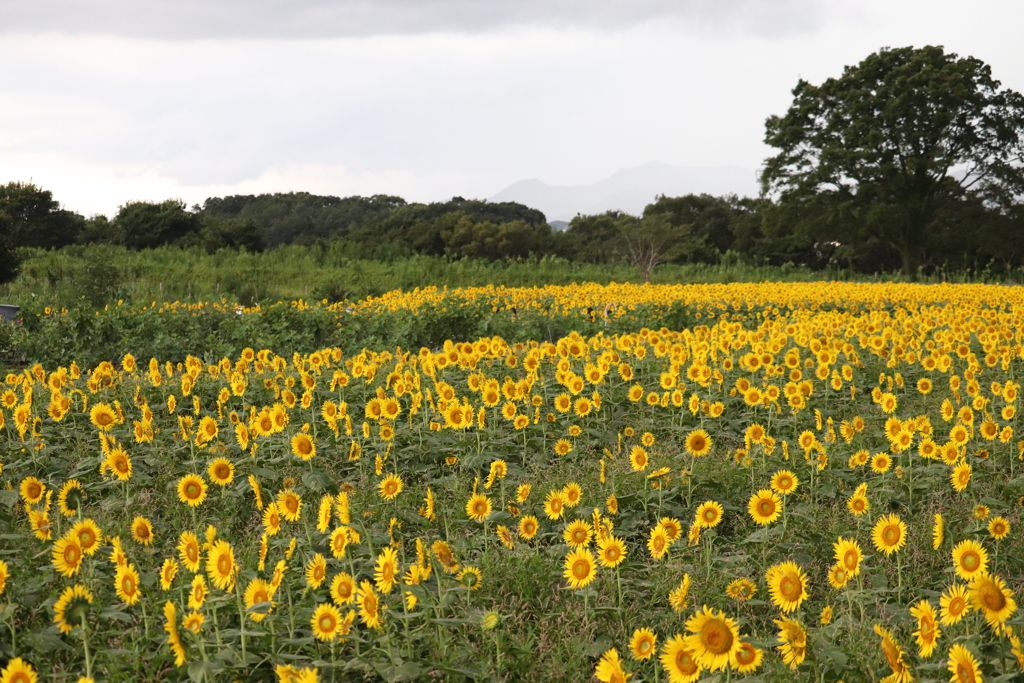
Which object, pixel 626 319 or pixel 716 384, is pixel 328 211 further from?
pixel 716 384

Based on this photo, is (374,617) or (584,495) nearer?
(374,617)

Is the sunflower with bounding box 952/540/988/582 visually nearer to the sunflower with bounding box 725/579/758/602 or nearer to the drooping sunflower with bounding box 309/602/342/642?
the sunflower with bounding box 725/579/758/602

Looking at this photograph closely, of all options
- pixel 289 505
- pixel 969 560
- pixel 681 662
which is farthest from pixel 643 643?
pixel 289 505

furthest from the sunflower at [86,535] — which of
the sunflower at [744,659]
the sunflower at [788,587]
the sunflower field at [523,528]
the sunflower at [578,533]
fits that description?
the sunflower at [788,587]

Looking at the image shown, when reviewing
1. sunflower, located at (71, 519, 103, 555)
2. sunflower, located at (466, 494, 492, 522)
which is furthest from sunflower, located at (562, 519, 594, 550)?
sunflower, located at (71, 519, 103, 555)

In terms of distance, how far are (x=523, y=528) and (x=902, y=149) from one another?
31319mm

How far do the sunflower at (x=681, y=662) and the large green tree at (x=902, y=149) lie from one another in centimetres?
2945

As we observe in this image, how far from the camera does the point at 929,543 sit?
146 inches

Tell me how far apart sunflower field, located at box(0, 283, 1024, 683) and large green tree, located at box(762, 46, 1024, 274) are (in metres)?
24.6

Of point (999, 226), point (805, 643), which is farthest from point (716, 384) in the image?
point (999, 226)

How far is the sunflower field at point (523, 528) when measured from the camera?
2.38 metres

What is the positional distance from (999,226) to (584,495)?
31247mm

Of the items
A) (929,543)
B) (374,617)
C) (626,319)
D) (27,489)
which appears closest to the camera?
(374,617)

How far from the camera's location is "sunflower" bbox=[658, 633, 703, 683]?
6.13ft
